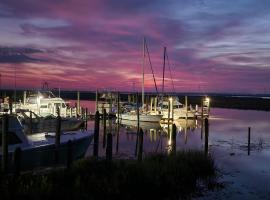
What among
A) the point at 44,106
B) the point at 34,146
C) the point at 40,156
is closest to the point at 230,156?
the point at 40,156

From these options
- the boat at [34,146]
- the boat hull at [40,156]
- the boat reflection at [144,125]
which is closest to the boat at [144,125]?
the boat reflection at [144,125]

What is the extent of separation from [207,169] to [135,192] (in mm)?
5640

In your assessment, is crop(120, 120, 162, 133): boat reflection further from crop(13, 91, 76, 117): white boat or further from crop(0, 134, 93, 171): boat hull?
crop(0, 134, 93, 171): boat hull

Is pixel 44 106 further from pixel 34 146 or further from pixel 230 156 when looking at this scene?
pixel 34 146

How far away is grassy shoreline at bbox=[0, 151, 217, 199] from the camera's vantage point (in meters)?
12.4

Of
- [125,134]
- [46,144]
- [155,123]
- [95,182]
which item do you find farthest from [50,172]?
[155,123]

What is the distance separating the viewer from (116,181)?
45.4ft

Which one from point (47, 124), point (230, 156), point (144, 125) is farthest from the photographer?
point (144, 125)

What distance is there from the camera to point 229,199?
15.2 metres

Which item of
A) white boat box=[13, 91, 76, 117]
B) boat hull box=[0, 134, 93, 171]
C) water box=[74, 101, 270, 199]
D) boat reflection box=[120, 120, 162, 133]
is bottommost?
water box=[74, 101, 270, 199]

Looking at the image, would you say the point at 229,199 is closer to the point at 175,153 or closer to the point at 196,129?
the point at 175,153

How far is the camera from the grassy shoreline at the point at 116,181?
12.4 metres

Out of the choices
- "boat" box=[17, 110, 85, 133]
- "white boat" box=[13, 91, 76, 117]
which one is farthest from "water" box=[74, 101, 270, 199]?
"white boat" box=[13, 91, 76, 117]

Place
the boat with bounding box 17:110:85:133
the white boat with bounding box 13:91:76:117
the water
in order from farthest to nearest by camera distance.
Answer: the white boat with bounding box 13:91:76:117
the boat with bounding box 17:110:85:133
the water
